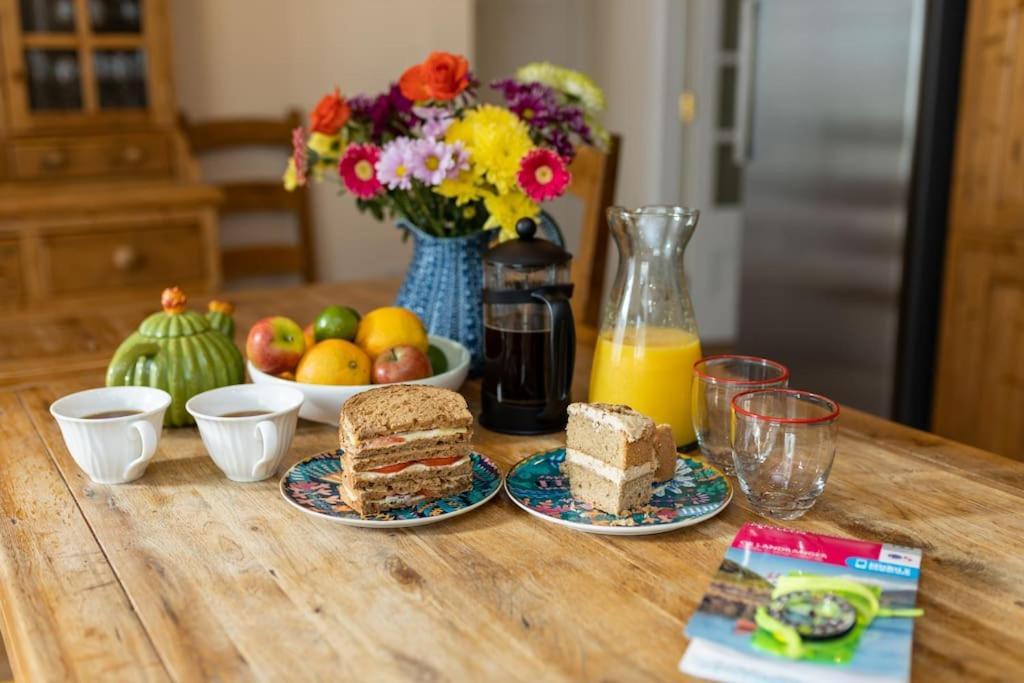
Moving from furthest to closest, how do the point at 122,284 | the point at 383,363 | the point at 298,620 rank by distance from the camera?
1. the point at 122,284
2. the point at 383,363
3. the point at 298,620

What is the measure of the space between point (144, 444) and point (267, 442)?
0.13 m

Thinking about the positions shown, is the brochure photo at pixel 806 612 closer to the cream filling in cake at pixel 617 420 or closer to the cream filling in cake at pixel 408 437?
the cream filling in cake at pixel 617 420

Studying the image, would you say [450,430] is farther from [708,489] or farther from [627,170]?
[627,170]

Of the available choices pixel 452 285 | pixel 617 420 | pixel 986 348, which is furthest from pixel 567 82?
pixel 986 348

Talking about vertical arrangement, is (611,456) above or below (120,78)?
below

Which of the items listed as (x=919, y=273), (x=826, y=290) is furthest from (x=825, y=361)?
(x=919, y=273)

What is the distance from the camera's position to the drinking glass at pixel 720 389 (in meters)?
1.15

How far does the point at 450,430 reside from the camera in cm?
106

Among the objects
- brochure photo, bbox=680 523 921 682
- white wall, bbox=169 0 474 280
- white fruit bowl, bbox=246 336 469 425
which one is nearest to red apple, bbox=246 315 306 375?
white fruit bowl, bbox=246 336 469 425

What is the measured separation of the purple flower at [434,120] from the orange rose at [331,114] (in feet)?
0.37

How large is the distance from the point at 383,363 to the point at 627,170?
319 centimetres

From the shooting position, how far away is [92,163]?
124 inches

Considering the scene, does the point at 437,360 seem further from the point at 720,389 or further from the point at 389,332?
the point at 720,389

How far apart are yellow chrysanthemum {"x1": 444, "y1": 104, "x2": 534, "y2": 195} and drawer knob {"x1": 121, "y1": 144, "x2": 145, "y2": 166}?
2.15 m
